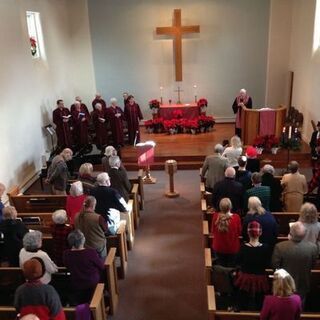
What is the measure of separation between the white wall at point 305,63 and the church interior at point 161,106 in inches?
2.0

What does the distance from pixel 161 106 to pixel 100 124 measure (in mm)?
2557

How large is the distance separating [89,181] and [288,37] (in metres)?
8.70

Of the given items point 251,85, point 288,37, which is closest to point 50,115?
point 251,85

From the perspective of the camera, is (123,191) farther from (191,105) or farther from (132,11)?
(132,11)

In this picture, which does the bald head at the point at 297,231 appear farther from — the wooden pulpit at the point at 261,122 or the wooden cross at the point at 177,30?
the wooden cross at the point at 177,30

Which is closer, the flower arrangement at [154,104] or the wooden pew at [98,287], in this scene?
the wooden pew at [98,287]

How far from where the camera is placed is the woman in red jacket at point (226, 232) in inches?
182

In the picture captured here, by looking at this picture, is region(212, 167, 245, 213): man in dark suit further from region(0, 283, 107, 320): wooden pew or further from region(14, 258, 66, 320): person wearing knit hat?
region(14, 258, 66, 320): person wearing knit hat

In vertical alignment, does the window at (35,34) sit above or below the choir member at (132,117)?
above

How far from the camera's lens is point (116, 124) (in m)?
10.5

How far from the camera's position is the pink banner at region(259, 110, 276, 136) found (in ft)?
32.0

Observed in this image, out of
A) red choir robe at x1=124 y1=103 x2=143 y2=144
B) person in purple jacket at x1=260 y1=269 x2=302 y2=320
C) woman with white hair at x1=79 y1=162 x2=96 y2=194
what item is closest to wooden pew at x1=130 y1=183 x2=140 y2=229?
woman with white hair at x1=79 y1=162 x2=96 y2=194

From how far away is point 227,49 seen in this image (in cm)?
1271

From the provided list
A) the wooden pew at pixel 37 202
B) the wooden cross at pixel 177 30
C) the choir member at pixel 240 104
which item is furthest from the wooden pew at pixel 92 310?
the wooden cross at pixel 177 30
